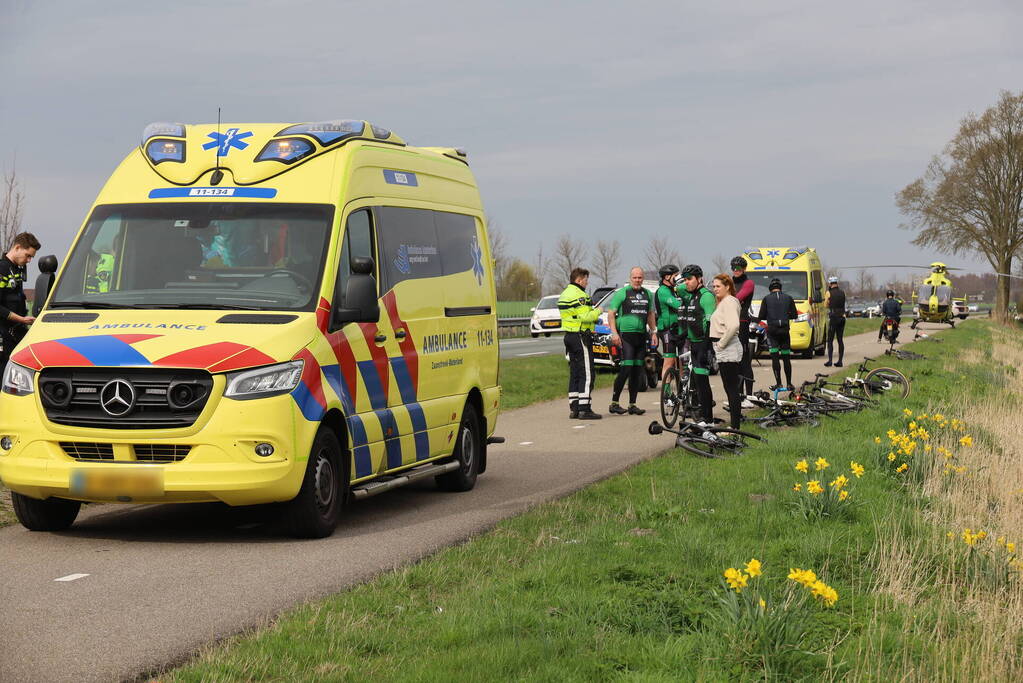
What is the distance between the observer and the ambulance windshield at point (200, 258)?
8438 millimetres

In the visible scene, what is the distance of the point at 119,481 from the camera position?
766 centimetres

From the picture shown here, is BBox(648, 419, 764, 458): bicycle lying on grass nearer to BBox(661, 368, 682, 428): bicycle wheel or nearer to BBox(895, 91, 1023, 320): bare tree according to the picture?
BBox(661, 368, 682, 428): bicycle wheel

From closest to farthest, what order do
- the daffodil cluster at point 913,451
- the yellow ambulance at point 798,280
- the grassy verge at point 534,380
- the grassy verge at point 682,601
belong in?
the grassy verge at point 682,601
the daffodil cluster at point 913,451
the grassy verge at point 534,380
the yellow ambulance at point 798,280

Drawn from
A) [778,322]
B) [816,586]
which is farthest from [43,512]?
[778,322]

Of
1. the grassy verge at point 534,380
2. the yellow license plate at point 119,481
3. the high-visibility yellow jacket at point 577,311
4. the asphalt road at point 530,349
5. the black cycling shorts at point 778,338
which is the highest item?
the high-visibility yellow jacket at point 577,311

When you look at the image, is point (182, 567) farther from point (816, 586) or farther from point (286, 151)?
point (816, 586)

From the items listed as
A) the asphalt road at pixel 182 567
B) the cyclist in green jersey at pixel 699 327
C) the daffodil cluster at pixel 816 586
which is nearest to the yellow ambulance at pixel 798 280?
the cyclist in green jersey at pixel 699 327

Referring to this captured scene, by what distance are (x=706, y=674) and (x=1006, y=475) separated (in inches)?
300

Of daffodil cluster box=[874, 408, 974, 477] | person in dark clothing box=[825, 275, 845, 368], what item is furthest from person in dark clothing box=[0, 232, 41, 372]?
person in dark clothing box=[825, 275, 845, 368]

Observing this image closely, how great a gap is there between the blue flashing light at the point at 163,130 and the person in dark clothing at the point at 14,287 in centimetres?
255

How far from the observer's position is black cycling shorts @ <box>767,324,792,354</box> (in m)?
19.6

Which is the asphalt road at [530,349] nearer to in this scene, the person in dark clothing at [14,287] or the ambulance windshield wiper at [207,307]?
the person in dark clothing at [14,287]

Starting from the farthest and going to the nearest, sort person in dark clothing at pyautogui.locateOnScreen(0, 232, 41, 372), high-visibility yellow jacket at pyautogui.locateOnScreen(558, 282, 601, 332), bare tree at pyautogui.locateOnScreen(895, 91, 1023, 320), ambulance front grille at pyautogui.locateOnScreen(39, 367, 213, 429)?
bare tree at pyautogui.locateOnScreen(895, 91, 1023, 320), high-visibility yellow jacket at pyautogui.locateOnScreen(558, 282, 601, 332), person in dark clothing at pyautogui.locateOnScreen(0, 232, 41, 372), ambulance front grille at pyautogui.locateOnScreen(39, 367, 213, 429)

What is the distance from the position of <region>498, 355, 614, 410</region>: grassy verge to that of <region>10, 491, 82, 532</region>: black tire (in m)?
9.73
